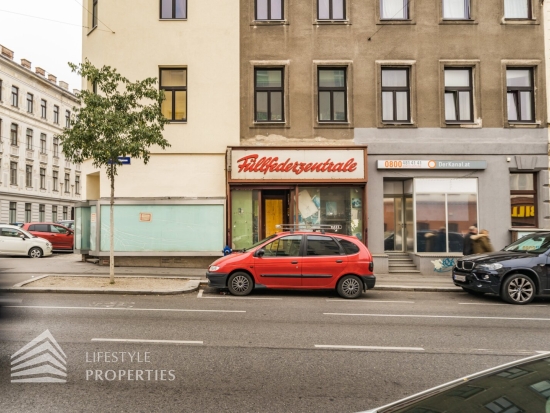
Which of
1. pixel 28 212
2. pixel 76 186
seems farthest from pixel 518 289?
pixel 76 186

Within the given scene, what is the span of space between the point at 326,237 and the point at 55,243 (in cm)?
1783

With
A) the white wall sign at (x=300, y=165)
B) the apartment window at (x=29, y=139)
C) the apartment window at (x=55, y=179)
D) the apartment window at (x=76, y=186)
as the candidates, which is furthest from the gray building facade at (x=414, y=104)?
the apartment window at (x=76, y=186)

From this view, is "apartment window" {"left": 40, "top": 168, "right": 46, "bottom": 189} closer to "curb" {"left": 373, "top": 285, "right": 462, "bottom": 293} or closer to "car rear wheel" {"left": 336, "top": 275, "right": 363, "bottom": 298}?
"curb" {"left": 373, "top": 285, "right": 462, "bottom": 293}

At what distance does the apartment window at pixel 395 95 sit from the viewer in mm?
17438

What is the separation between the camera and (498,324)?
8648mm

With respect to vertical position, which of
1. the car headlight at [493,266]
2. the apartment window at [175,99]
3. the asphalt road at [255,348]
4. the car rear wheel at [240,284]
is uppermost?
the apartment window at [175,99]

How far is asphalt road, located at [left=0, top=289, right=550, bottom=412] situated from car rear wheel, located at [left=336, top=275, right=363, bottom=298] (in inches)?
19.2

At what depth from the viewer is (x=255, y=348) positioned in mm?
6422

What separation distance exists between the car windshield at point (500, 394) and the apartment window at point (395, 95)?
16074 millimetres

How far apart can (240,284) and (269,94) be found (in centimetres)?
864

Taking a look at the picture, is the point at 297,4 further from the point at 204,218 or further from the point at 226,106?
the point at 204,218

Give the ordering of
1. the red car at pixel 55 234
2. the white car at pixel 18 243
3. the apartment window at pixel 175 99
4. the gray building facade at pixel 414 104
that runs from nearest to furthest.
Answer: the gray building facade at pixel 414 104 < the apartment window at pixel 175 99 < the white car at pixel 18 243 < the red car at pixel 55 234

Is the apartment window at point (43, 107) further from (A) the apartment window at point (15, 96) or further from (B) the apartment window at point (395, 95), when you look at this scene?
(B) the apartment window at point (395, 95)

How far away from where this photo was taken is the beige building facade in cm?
1677
